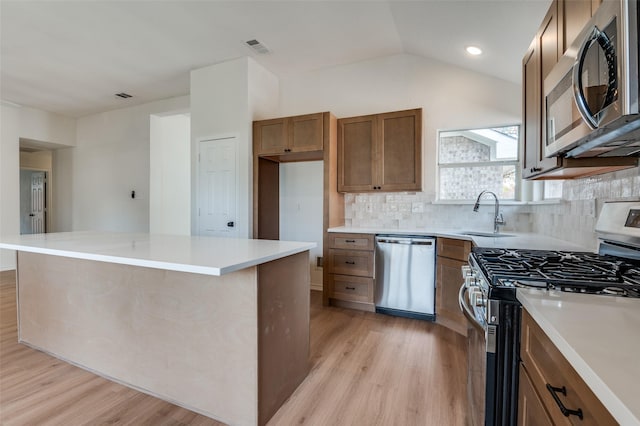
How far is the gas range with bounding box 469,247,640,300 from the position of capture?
3.16ft

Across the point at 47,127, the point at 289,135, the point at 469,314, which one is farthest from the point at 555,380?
the point at 47,127

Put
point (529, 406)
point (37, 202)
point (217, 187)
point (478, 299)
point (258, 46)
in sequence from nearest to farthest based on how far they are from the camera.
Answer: point (529, 406)
point (478, 299)
point (258, 46)
point (217, 187)
point (37, 202)

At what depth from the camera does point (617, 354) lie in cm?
55

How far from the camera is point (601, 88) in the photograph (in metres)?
0.92

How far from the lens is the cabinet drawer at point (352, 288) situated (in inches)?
129

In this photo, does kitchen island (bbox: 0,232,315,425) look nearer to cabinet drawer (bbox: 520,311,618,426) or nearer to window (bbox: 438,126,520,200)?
cabinet drawer (bbox: 520,311,618,426)

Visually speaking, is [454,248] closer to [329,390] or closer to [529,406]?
[329,390]

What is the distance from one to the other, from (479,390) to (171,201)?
19.1 ft

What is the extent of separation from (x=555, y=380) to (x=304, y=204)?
11.7 ft

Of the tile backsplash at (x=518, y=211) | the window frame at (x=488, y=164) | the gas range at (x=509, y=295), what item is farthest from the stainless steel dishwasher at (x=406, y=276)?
the gas range at (x=509, y=295)

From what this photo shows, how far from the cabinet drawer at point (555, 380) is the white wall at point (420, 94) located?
112 inches

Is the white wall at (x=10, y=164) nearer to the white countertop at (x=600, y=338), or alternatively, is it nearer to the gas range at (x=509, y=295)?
the gas range at (x=509, y=295)

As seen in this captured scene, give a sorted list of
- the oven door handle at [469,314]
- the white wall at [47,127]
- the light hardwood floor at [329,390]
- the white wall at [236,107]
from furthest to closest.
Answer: the white wall at [47,127] → the white wall at [236,107] → the light hardwood floor at [329,390] → the oven door handle at [469,314]

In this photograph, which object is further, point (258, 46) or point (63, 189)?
point (63, 189)
